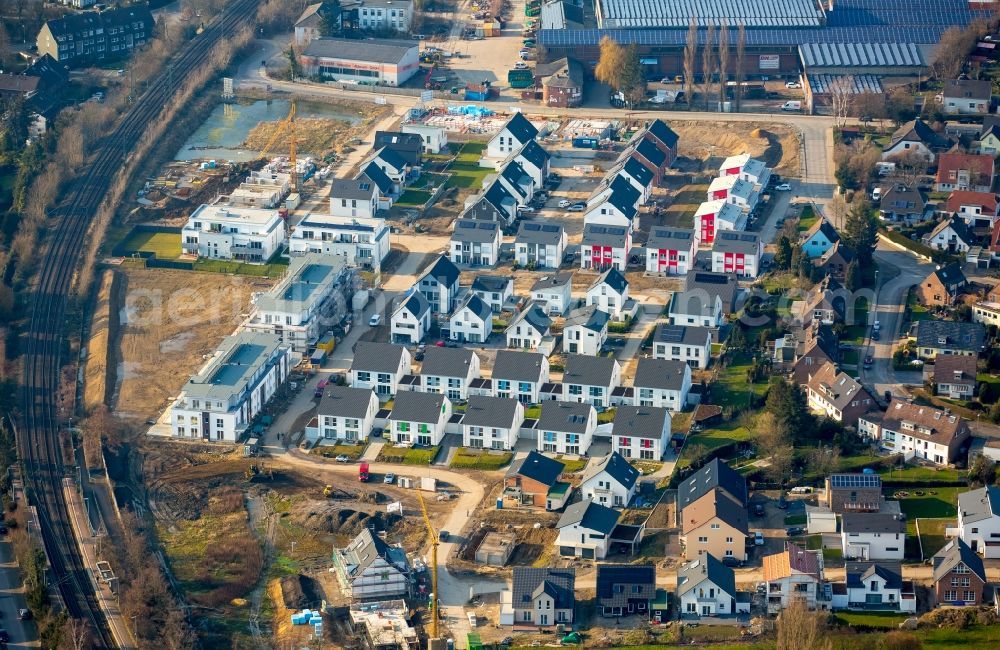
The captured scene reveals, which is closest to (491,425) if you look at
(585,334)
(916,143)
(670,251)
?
(585,334)

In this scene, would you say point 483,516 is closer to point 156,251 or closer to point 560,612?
point 560,612

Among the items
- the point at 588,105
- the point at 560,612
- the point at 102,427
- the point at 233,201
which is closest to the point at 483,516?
the point at 560,612

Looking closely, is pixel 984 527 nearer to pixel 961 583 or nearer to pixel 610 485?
pixel 961 583

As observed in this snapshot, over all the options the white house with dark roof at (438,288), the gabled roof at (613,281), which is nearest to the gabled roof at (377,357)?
the white house with dark roof at (438,288)

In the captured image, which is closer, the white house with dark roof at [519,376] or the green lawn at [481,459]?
the green lawn at [481,459]

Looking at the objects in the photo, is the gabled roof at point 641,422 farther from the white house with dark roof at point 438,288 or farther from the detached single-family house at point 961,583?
the white house with dark roof at point 438,288
